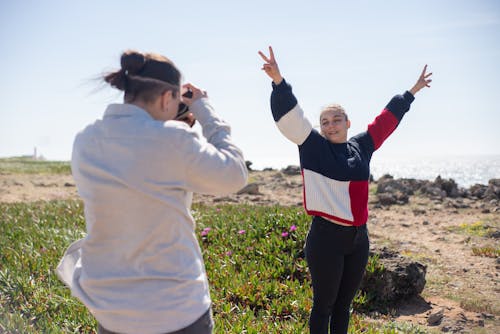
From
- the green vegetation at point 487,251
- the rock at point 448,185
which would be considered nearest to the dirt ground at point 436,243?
the green vegetation at point 487,251

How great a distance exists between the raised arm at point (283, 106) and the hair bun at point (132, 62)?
1.44 metres

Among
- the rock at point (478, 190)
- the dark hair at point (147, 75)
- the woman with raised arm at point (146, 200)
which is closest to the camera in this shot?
the woman with raised arm at point (146, 200)

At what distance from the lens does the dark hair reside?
72.6 inches

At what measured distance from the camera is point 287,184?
57.4 feet

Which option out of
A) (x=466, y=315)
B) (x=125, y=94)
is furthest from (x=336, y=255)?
(x=466, y=315)

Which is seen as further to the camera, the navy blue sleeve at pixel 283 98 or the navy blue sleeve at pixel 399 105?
the navy blue sleeve at pixel 399 105

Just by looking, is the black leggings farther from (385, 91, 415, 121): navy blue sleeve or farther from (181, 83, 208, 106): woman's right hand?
(181, 83, 208, 106): woman's right hand

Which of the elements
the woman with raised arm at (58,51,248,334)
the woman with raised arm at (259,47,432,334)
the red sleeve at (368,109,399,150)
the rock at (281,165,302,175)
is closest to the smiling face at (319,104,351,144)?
the woman with raised arm at (259,47,432,334)

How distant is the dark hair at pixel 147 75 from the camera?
1844mm

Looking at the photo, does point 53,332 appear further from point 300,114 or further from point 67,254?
point 300,114

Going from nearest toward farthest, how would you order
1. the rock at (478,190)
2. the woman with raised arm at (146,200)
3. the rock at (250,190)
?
the woman with raised arm at (146,200), the rock at (478,190), the rock at (250,190)

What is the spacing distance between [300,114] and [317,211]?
2.35ft

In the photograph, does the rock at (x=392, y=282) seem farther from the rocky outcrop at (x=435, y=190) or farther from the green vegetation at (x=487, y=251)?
the rocky outcrop at (x=435, y=190)

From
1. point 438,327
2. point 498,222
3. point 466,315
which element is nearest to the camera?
point 438,327
